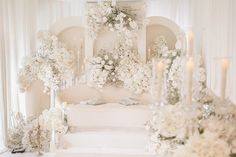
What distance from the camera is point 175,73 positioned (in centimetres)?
439

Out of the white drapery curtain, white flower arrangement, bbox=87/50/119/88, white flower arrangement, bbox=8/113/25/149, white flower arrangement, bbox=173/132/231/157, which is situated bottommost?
white flower arrangement, bbox=8/113/25/149

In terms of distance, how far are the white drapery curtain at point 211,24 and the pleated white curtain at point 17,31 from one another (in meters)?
1.51

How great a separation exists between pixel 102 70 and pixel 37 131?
4.27ft

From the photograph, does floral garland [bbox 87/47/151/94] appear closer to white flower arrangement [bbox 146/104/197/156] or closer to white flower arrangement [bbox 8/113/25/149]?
white flower arrangement [bbox 8/113/25/149]

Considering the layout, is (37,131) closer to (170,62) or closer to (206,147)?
→ (170,62)

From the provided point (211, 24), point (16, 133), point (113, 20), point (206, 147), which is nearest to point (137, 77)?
point (113, 20)

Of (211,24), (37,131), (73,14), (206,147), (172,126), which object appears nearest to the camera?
(206,147)

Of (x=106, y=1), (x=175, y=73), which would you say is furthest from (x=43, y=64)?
(x=175, y=73)

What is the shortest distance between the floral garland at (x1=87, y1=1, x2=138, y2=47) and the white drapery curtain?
534 mm

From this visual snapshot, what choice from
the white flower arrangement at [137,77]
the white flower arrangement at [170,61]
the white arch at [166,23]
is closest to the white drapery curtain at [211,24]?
the white arch at [166,23]

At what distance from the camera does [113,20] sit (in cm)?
499

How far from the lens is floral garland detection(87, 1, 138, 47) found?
4.94 metres

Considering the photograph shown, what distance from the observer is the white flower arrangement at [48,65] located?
191 inches

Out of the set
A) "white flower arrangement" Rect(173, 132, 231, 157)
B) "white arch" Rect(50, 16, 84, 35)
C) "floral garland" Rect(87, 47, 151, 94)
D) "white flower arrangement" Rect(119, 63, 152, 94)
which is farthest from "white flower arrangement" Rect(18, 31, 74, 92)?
"white flower arrangement" Rect(173, 132, 231, 157)
